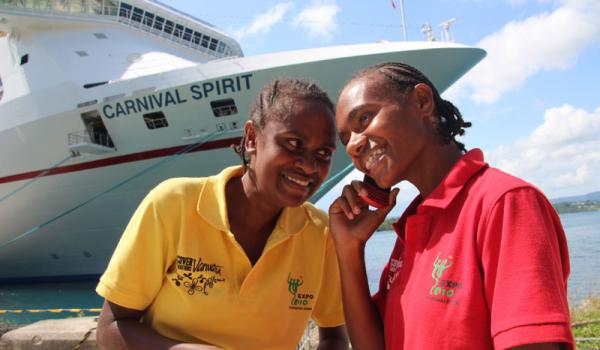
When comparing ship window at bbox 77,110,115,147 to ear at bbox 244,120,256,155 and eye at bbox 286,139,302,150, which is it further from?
eye at bbox 286,139,302,150

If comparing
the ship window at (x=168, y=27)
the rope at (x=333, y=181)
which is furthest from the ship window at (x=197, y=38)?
the rope at (x=333, y=181)

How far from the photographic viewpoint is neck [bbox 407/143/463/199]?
1473 mm

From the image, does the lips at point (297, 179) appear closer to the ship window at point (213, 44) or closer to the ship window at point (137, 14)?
the ship window at point (137, 14)

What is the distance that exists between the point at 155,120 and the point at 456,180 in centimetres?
973

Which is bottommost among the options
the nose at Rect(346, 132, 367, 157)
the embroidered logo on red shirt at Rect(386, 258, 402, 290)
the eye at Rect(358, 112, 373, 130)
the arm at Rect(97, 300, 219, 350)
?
the arm at Rect(97, 300, 219, 350)

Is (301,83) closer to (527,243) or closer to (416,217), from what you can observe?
(416,217)

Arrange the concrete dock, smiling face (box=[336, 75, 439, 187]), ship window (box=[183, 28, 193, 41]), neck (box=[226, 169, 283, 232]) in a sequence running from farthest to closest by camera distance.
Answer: ship window (box=[183, 28, 193, 41]) < the concrete dock < neck (box=[226, 169, 283, 232]) < smiling face (box=[336, 75, 439, 187])

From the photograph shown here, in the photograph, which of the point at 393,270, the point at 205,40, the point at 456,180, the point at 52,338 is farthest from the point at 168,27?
the point at 456,180

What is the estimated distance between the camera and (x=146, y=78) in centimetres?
1038

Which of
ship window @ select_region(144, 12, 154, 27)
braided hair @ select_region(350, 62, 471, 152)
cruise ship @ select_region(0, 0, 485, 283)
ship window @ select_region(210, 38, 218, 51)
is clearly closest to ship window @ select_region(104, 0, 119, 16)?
cruise ship @ select_region(0, 0, 485, 283)

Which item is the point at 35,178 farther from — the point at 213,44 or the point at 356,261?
the point at 356,261

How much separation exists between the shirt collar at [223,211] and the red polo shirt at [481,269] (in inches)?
23.6

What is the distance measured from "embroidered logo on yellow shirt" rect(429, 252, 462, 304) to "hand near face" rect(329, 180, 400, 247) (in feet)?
1.47

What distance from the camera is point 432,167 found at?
1.48 metres
